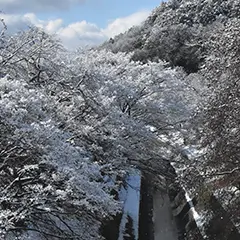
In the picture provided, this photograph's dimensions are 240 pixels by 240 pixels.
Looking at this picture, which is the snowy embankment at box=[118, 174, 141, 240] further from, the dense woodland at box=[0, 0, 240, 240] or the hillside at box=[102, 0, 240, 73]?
the hillside at box=[102, 0, 240, 73]

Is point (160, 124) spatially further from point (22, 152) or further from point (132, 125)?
point (22, 152)

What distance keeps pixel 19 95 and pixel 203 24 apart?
43.8 m

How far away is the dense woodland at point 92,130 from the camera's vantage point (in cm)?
801

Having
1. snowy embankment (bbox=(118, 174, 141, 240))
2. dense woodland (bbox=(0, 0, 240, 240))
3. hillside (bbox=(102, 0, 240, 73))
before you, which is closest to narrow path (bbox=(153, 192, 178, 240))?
snowy embankment (bbox=(118, 174, 141, 240))

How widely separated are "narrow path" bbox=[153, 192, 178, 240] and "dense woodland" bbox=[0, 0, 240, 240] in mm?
1413

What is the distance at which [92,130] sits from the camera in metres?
11.9

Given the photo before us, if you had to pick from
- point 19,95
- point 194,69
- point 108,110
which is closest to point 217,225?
point 19,95

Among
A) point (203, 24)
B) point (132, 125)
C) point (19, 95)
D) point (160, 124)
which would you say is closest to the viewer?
point (19, 95)

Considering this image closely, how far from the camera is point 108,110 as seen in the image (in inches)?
558

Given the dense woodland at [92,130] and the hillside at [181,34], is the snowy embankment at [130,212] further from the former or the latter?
the hillside at [181,34]

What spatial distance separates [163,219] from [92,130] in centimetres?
615

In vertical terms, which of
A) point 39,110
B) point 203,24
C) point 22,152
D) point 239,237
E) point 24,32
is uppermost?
point 203,24

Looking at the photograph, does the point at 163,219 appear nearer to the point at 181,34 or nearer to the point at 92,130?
the point at 92,130

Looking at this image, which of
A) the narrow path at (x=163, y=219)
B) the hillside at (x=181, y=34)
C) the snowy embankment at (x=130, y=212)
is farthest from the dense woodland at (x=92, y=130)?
the hillside at (x=181, y=34)
